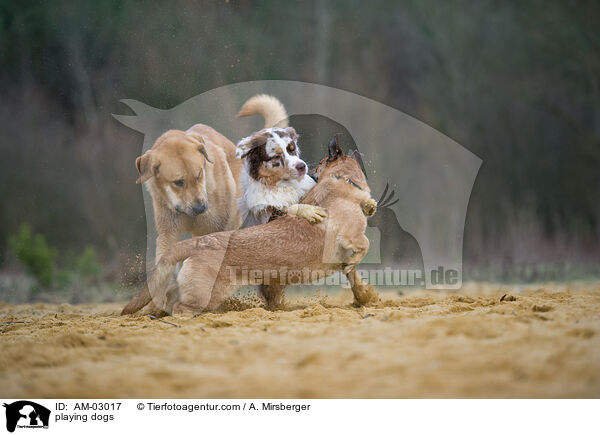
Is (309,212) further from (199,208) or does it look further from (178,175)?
(178,175)

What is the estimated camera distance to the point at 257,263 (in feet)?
10.6

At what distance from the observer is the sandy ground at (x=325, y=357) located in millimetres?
1717

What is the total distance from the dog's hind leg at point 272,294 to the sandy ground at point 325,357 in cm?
49

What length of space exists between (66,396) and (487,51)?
605cm

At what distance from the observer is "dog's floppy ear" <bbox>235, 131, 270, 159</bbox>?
134 inches

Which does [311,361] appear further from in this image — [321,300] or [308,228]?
[321,300]

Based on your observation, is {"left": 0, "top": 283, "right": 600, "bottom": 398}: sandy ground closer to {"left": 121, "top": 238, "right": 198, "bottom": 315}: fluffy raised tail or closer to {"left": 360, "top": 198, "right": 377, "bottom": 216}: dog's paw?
{"left": 121, "top": 238, "right": 198, "bottom": 315}: fluffy raised tail

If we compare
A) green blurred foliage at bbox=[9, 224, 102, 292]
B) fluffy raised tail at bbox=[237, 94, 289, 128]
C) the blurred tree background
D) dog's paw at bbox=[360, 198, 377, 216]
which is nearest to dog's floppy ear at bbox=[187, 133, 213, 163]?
fluffy raised tail at bbox=[237, 94, 289, 128]

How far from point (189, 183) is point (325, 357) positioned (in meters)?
1.86

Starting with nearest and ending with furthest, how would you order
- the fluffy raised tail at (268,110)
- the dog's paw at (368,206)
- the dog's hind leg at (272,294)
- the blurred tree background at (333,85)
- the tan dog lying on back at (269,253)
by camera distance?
the tan dog lying on back at (269,253) < the dog's paw at (368,206) < the dog's hind leg at (272,294) < the fluffy raised tail at (268,110) < the blurred tree background at (333,85)

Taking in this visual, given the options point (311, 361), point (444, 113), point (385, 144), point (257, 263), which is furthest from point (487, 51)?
point (311, 361)

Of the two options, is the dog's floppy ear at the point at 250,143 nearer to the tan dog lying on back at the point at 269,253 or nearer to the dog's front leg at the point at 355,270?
the tan dog lying on back at the point at 269,253
